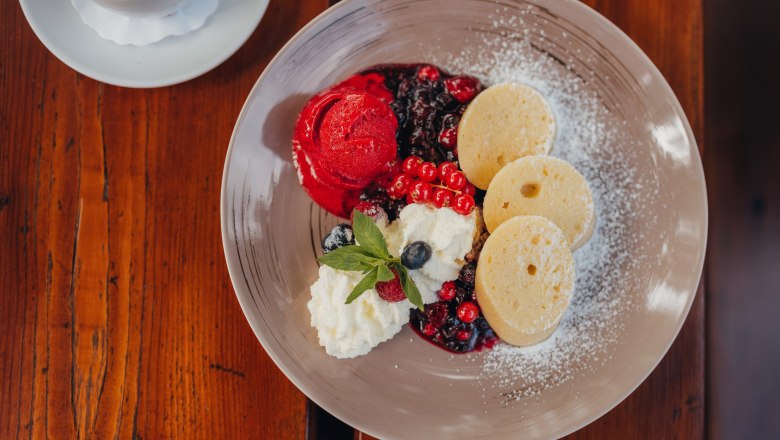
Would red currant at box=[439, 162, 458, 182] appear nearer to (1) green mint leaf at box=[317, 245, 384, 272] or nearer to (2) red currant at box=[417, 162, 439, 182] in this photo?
(2) red currant at box=[417, 162, 439, 182]

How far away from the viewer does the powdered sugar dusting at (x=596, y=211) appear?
128cm

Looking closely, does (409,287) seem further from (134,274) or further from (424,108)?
(134,274)

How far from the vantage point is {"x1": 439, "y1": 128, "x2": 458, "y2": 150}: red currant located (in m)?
1.31

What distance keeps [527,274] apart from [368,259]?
31 centimetres

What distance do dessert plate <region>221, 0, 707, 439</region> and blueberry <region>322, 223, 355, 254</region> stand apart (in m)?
0.04

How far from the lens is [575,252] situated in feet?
4.29

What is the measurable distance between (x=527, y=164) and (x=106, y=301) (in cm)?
91

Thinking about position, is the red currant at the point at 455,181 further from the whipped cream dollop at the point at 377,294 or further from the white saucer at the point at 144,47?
the white saucer at the point at 144,47

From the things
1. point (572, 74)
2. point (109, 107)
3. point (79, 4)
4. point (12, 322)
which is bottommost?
point (12, 322)

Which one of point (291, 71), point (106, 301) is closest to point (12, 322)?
point (106, 301)

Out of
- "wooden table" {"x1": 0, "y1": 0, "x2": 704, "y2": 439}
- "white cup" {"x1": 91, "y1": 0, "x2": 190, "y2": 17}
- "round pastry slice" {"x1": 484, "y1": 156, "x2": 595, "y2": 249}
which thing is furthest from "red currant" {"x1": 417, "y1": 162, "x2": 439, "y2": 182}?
"white cup" {"x1": 91, "y1": 0, "x2": 190, "y2": 17}

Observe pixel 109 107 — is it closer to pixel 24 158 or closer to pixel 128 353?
pixel 24 158

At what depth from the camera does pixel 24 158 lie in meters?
1.33

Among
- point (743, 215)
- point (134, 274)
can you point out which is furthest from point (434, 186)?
point (743, 215)
